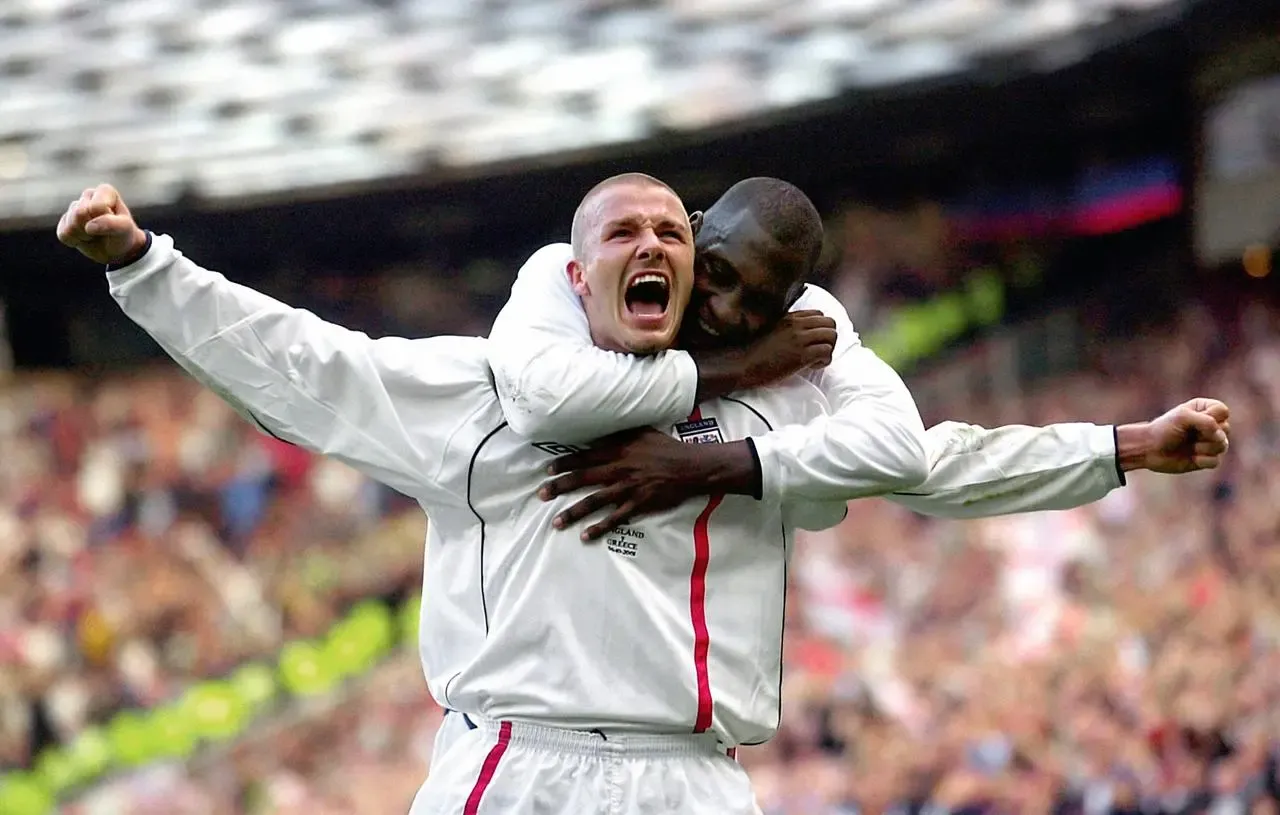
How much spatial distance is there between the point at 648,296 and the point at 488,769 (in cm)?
80

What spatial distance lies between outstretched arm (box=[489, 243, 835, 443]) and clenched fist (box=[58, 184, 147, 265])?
1.89ft

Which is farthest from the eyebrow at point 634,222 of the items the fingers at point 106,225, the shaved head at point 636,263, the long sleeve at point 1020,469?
the fingers at point 106,225

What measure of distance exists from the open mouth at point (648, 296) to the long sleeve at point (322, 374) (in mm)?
281

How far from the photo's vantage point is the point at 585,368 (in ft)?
8.75

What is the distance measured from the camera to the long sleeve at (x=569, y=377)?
8.72 feet

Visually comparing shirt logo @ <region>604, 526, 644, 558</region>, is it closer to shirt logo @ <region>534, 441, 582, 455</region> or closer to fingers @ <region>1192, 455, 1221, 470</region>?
shirt logo @ <region>534, 441, 582, 455</region>

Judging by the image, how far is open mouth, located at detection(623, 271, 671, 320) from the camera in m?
2.73

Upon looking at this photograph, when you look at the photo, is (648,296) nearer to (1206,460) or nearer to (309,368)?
(309,368)

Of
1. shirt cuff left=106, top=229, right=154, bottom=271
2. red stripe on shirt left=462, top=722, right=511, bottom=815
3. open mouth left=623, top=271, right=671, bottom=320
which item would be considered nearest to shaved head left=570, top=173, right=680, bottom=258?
open mouth left=623, top=271, right=671, bottom=320

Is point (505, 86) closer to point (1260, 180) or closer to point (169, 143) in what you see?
point (169, 143)

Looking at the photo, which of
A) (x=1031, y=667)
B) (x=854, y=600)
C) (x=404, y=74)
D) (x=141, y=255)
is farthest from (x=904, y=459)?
(x=404, y=74)

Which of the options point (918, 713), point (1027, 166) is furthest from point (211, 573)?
point (1027, 166)

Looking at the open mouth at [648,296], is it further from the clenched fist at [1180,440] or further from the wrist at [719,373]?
the clenched fist at [1180,440]

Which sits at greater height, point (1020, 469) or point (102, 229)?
point (102, 229)
